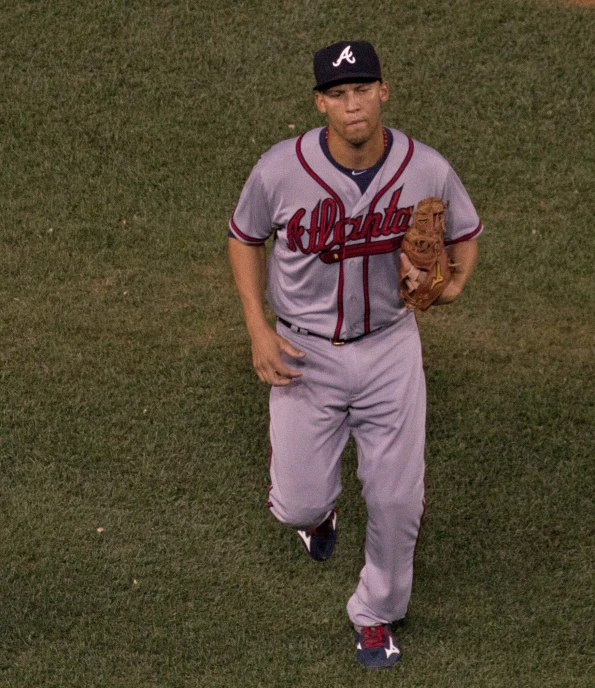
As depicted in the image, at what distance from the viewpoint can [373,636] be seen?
222 inches

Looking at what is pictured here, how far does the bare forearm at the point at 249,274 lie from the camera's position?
5321 mm

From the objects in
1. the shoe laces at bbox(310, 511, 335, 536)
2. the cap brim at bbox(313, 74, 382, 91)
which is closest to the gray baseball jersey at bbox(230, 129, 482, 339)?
the cap brim at bbox(313, 74, 382, 91)

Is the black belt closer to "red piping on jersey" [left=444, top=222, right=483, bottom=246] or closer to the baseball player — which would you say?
the baseball player

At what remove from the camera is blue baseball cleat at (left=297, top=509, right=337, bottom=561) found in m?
6.13

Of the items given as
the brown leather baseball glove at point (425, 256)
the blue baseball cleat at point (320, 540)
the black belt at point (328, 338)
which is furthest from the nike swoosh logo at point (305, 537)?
the brown leather baseball glove at point (425, 256)

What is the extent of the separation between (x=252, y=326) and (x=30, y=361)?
2.52m

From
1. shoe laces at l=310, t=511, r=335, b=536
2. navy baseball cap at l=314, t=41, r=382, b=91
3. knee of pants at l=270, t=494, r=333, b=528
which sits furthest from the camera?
shoe laces at l=310, t=511, r=335, b=536

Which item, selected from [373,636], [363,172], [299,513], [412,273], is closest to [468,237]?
[412,273]

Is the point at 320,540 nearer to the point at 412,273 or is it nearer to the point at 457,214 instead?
the point at 412,273

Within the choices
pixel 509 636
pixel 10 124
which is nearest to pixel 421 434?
pixel 509 636

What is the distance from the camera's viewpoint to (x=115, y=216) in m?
8.55

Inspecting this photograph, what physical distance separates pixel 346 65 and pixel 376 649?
2589 mm

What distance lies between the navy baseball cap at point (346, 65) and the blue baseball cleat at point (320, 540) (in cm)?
222

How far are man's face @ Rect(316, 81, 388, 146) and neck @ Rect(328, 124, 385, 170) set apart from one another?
50mm
